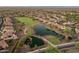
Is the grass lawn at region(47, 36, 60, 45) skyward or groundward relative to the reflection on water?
groundward

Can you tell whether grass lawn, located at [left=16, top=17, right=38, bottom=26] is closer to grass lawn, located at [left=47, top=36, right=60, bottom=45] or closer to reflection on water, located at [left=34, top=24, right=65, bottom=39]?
reflection on water, located at [left=34, top=24, right=65, bottom=39]

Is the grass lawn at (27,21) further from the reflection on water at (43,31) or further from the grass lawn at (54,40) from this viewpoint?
the grass lawn at (54,40)

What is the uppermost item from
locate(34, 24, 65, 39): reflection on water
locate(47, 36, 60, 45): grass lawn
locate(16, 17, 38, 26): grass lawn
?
locate(16, 17, 38, 26): grass lawn

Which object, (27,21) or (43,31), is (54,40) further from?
(27,21)

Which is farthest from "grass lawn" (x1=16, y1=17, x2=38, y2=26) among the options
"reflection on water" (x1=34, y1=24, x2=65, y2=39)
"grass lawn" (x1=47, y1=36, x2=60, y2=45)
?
"grass lawn" (x1=47, y1=36, x2=60, y2=45)

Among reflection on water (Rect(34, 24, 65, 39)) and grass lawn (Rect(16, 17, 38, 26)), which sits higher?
grass lawn (Rect(16, 17, 38, 26))

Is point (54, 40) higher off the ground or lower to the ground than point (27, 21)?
lower

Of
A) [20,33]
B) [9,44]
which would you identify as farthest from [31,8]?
[9,44]

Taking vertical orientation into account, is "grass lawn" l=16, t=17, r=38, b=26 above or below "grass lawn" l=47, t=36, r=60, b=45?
above

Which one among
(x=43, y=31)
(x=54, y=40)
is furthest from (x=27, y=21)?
(x=54, y=40)
